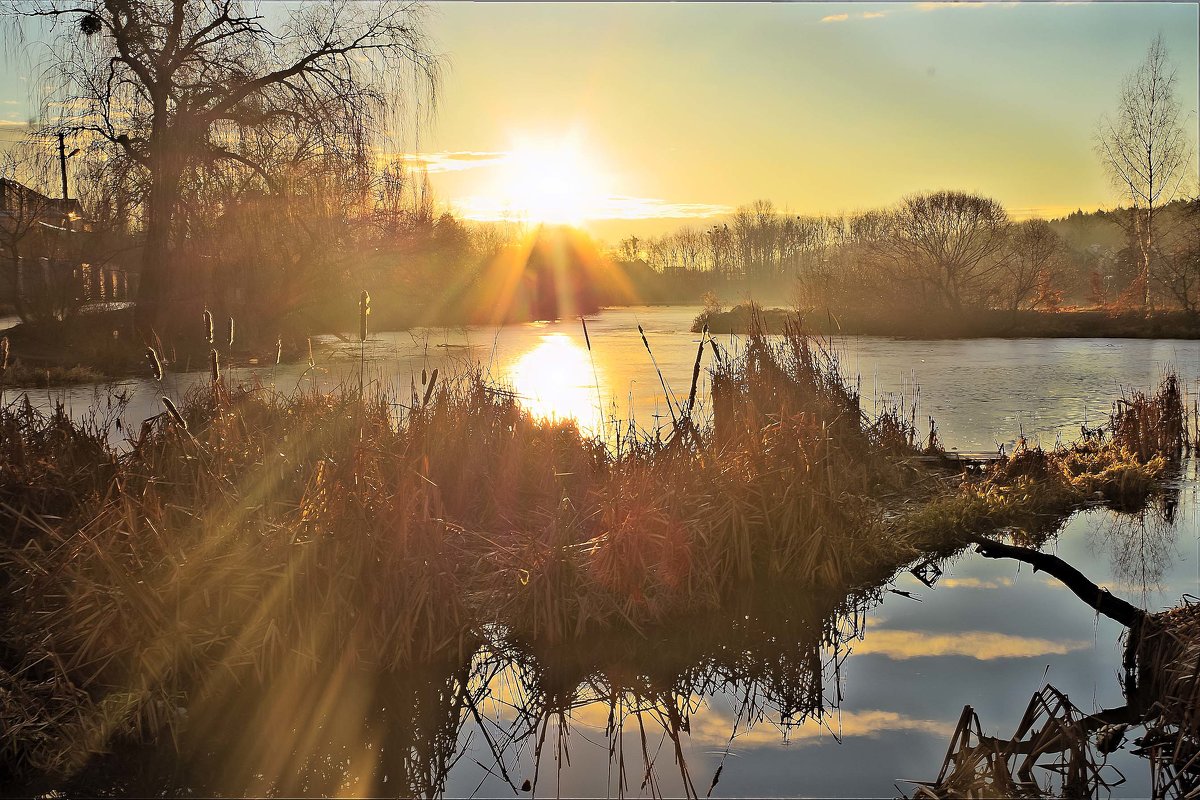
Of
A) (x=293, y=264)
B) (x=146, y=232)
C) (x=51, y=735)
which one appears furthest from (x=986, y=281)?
(x=51, y=735)

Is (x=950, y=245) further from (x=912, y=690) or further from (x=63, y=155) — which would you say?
(x=912, y=690)

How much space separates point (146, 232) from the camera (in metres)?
18.2

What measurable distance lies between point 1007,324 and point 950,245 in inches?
142

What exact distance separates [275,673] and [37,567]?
47.1 inches

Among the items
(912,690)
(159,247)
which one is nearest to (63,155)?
(159,247)

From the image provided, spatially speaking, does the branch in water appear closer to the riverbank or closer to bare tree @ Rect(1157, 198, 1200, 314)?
the riverbank

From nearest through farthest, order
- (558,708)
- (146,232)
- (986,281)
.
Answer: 1. (558,708)
2. (146,232)
3. (986,281)

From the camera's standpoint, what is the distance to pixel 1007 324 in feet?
104

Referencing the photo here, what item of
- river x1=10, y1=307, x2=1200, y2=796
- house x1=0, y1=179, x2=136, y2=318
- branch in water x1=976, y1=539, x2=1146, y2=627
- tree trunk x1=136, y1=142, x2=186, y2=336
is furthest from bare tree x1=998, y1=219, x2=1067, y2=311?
branch in water x1=976, y1=539, x2=1146, y2=627

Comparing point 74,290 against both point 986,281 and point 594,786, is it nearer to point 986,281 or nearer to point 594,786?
point 594,786

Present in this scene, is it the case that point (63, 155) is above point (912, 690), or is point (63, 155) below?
above

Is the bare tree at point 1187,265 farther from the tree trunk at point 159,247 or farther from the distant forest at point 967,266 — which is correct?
the tree trunk at point 159,247

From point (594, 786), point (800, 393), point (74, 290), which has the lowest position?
point (594, 786)

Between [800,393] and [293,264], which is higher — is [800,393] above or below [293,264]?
below
